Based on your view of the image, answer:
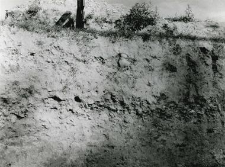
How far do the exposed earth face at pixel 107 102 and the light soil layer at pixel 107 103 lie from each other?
3cm

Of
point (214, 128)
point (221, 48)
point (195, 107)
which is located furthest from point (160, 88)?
point (221, 48)

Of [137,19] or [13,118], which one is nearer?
A: [13,118]

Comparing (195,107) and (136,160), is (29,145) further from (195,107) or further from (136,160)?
(195,107)

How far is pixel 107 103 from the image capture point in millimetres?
8992

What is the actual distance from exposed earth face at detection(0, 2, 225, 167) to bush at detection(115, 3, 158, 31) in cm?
102

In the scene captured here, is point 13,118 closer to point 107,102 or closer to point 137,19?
point 107,102

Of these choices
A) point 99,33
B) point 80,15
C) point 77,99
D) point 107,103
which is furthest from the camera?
point 80,15

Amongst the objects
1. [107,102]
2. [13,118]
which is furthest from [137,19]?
[13,118]

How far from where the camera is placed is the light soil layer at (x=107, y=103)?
324 inches

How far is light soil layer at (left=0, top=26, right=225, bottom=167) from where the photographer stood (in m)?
8.23

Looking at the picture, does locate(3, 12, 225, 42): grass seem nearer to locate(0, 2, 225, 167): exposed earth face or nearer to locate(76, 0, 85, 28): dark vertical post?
locate(0, 2, 225, 167): exposed earth face

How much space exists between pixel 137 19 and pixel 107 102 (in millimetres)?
3775

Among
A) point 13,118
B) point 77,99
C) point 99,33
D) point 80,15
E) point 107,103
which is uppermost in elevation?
point 80,15

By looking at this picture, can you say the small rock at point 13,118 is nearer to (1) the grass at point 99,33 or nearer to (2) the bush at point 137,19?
(1) the grass at point 99,33
